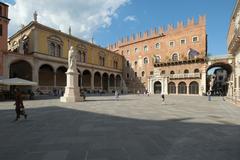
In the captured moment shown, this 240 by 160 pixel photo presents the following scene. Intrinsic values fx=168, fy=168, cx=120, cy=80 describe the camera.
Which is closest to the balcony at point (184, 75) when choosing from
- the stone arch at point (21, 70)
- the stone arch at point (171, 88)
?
the stone arch at point (171, 88)

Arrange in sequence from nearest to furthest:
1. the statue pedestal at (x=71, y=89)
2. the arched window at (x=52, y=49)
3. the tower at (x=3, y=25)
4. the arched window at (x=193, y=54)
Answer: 1. the statue pedestal at (x=71, y=89)
2. the tower at (x=3, y=25)
3. the arched window at (x=52, y=49)
4. the arched window at (x=193, y=54)

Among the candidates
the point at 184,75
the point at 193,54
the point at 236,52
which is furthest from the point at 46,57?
the point at 193,54

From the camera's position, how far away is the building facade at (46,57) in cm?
2489

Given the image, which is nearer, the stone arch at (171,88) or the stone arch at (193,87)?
the stone arch at (193,87)

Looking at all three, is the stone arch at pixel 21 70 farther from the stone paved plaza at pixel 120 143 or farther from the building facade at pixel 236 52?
the building facade at pixel 236 52

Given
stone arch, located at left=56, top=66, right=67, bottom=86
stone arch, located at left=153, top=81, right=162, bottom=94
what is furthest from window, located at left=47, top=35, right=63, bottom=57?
stone arch, located at left=153, top=81, right=162, bottom=94

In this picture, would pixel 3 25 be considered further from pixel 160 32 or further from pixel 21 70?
pixel 160 32

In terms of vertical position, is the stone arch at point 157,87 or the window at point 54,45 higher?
the window at point 54,45

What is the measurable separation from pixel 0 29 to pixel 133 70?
1202 inches

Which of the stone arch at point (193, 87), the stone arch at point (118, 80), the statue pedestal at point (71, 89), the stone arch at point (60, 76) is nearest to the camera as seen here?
the statue pedestal at point (71, 89)

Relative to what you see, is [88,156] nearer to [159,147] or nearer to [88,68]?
[159,147]

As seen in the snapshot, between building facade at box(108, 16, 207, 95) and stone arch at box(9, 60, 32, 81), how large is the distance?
2472cm

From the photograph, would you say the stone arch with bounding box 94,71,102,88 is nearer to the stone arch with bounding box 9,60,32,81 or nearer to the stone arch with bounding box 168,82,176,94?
the stone arch with bounding box 168,82,176,94

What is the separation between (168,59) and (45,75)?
1019 inches
